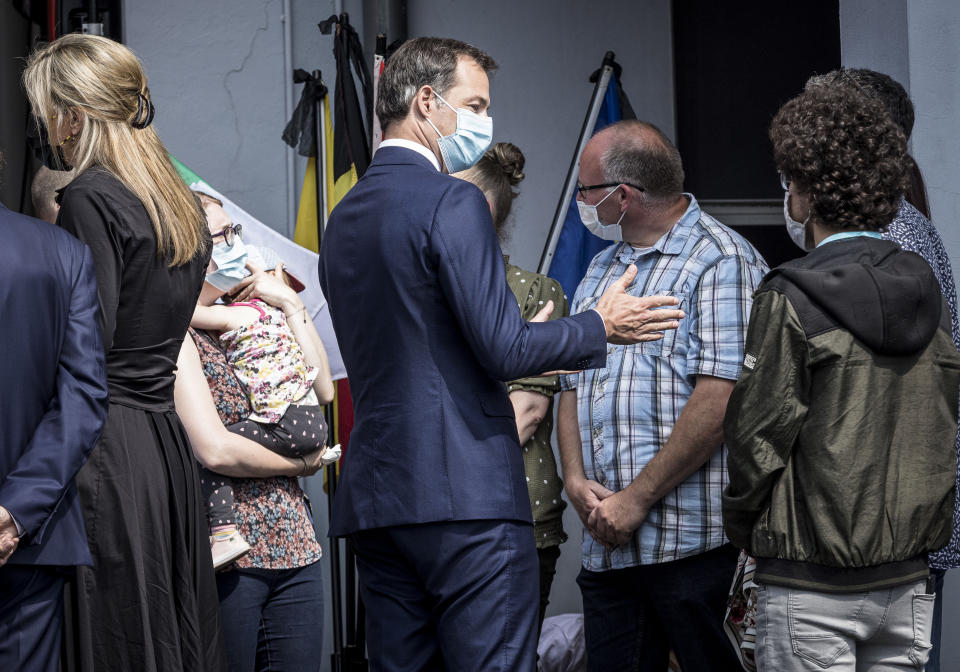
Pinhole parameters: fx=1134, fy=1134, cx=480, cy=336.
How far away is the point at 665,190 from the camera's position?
3.27 meters

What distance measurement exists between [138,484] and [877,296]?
1.59 m

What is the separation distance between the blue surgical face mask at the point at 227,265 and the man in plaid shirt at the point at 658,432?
1.02 metres

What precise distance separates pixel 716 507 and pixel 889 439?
2.63ft

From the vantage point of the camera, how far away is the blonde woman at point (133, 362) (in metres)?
2.40

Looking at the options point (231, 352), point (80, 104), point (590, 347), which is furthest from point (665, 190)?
point (80, 104)

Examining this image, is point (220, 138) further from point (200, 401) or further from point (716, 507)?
point (716, 507)

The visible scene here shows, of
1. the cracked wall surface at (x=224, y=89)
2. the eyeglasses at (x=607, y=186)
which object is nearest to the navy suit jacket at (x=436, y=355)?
the eyeglasses at (x=607, y=186)

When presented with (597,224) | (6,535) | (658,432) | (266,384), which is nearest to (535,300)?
(597,224)

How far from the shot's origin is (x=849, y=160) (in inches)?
92.3

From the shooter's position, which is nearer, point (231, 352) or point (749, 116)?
point (231, 352)

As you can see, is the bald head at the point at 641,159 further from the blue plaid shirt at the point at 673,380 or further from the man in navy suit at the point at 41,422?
the man in navy suit at the point at 41,422

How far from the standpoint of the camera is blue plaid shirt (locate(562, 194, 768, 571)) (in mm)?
2977

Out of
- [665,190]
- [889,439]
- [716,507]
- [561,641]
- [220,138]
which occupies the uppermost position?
[220,138]

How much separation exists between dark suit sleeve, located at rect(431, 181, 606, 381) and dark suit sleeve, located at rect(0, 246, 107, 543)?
72 cm
